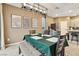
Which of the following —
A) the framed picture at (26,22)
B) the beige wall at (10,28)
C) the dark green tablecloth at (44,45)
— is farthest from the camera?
A: the framed picture at (26,22)

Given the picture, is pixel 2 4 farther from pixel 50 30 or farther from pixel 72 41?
pixel 72 41

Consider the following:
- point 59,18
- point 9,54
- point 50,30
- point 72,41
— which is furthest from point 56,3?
point 9,54

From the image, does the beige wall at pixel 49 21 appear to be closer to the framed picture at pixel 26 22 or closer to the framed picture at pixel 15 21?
the framed picture at pixel 26 22

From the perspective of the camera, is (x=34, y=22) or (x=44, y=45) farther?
(x=34, y=22)

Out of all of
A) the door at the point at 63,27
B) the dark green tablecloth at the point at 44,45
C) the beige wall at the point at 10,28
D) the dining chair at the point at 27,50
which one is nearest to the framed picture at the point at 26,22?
the beige wall at the point at 10,28

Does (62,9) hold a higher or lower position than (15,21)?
higher

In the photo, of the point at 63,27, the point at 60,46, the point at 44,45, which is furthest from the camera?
the point at 63,27

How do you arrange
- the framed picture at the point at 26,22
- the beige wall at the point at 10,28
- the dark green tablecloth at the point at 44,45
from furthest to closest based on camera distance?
the framed picture at the point at 26,22, the beige wall at the point at 10,28, the dark green tablecloth at the point at 44,45

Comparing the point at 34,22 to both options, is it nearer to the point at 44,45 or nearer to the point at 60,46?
the point at 44,45

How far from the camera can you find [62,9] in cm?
172

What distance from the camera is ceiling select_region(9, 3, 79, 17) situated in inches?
65.6

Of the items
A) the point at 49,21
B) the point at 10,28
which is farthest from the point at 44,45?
the point at 10,28

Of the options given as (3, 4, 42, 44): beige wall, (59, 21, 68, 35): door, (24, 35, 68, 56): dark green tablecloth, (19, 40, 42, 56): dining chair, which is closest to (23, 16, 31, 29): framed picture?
(3, 4, 42, 44): beige wall

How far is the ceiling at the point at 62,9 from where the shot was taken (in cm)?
167
